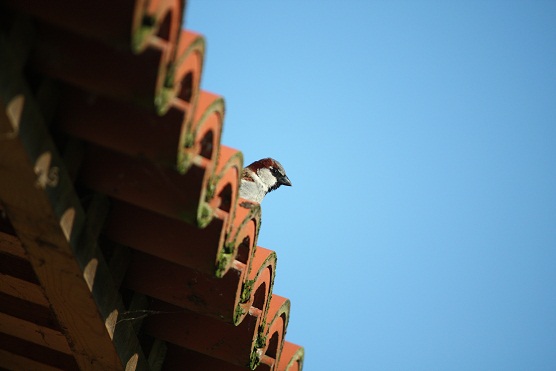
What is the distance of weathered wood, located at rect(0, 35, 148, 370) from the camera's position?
1.78 meters

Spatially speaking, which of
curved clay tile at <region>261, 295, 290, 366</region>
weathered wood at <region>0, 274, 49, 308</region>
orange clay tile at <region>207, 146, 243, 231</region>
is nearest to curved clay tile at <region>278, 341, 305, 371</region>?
curved clay tile at <region>261, 295, 290, 366</region>

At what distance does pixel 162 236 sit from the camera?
242cm

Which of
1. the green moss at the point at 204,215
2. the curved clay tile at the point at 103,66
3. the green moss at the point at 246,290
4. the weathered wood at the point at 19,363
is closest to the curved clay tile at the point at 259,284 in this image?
the green moss at the point at 246,290

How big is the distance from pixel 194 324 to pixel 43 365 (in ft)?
2.50

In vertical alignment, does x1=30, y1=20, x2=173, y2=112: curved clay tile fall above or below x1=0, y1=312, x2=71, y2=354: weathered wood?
above

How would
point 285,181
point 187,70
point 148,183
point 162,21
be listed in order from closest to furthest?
1. point 162,21
2. point 187,70
3. point 148,183
4. point 285,181

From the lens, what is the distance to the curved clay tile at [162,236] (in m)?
2.39

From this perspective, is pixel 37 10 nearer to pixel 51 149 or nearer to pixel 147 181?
pixel 51 149

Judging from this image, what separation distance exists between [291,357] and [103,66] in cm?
224

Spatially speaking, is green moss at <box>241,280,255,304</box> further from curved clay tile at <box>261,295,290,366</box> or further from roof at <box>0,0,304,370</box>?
curved clay tile at <box>261,295,290,366</box>

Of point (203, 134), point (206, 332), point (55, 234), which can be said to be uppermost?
point (203, 134)

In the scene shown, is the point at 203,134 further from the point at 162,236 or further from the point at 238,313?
the point at 238,313

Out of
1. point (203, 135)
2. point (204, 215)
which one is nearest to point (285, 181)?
point (204, 215)

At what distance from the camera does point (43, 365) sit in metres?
3.23
